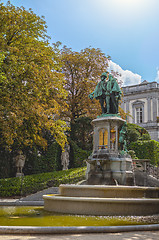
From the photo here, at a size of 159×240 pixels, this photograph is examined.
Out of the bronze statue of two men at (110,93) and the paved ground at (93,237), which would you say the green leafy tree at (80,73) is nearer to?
the bronze statue of two men at (110,93)

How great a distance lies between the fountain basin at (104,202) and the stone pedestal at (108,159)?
8.03 feet

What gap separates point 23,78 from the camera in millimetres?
18031

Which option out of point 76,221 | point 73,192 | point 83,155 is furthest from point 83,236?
point 83,155

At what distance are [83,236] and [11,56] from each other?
13.1 m

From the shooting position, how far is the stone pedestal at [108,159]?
12.7 meters

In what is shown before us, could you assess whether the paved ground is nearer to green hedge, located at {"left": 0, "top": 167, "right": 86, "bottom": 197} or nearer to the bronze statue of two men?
the bronze statue of two men

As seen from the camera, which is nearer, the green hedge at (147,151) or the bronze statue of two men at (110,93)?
the bronze statue of two men at (110,93)

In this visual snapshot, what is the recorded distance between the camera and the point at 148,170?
20969 mm

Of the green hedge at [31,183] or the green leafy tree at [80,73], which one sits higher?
the green leafy tree at [80,73]

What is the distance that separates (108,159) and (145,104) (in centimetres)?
3711

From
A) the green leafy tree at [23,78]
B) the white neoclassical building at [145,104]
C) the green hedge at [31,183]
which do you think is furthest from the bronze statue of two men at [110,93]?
the white neoclassical building at [145,104]

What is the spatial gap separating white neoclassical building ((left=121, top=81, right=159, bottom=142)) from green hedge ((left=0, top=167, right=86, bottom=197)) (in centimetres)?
2901

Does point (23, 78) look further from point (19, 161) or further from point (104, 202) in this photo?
point (104, 202)

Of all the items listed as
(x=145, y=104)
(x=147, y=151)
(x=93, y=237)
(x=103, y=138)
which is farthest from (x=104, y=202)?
(x=145, y=104)
